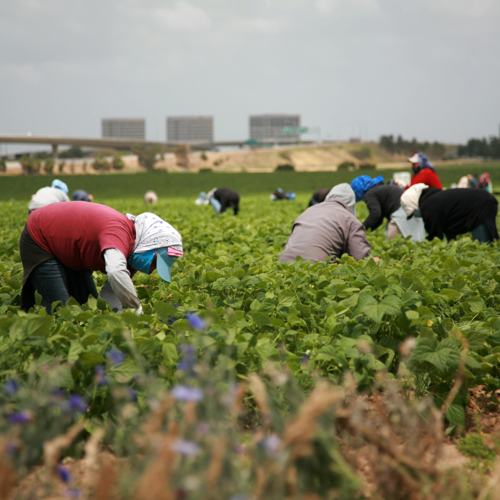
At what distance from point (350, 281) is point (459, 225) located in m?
3.51

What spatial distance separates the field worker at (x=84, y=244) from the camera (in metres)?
2.76

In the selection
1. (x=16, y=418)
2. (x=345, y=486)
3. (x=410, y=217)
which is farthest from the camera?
(x=410, y=217)

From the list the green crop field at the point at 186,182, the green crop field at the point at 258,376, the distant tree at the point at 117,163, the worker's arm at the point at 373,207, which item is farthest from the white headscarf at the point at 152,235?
the distant tree at the point at 117,163

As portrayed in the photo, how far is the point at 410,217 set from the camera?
20.2ft

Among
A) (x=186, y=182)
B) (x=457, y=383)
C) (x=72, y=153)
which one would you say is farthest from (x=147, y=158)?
(x=457, y=383)

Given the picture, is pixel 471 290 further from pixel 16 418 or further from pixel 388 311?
pixel 16 418

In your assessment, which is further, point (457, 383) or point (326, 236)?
point (326, 236)

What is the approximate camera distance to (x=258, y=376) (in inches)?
80.8

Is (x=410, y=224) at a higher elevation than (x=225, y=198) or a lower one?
lower

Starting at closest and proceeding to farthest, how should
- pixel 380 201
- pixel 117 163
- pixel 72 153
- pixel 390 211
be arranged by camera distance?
pixel 380 201, pixel 390 211, pixel 117 163, pixel 72 153

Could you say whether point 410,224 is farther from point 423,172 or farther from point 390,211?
point 423,172

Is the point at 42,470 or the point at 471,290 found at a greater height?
the point at 471,290

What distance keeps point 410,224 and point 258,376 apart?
5017mm

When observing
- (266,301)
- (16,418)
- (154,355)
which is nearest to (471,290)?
(266,301)
